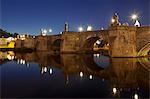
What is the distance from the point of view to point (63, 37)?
49688mm

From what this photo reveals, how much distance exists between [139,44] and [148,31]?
207 cm

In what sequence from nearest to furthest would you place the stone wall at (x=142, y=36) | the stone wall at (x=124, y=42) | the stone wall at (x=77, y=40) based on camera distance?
1. the stone wall at (x=142, y=36)
2. the stone wall at (x=124, y=42)
3. the stone wall at (x=77, y=40)

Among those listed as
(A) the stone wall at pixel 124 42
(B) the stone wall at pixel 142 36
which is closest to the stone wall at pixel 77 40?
(A) the stone wall at pixel 124 42

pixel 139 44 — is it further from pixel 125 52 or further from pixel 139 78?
pixel 139 78

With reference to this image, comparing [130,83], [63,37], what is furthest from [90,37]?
[130,83]

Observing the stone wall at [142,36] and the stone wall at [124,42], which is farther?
the stone wall at [124,42]

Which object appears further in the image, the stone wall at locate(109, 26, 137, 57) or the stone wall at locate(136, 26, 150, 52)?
the stone wall at locate(109, 26, 137, 57)

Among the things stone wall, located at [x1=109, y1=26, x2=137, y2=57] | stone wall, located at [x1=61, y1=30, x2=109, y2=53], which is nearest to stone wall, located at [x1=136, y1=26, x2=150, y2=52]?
stone wall, located at [x1=109, y1=26, x2=137, y2=57]

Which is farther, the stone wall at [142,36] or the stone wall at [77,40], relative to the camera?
the stone wall at [77,40]

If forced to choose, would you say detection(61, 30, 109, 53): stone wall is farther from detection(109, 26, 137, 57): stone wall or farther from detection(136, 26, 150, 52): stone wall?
detection(136, 26, 150, 52): stone wall

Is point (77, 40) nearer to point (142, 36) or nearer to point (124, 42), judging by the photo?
point (124, 42)

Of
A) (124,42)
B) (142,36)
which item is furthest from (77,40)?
(142,36)

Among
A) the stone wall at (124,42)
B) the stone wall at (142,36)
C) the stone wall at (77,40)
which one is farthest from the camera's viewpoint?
the stone wall at (77,40)

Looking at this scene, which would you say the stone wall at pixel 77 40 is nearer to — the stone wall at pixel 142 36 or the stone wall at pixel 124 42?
the stone wall at pixel 124 42
